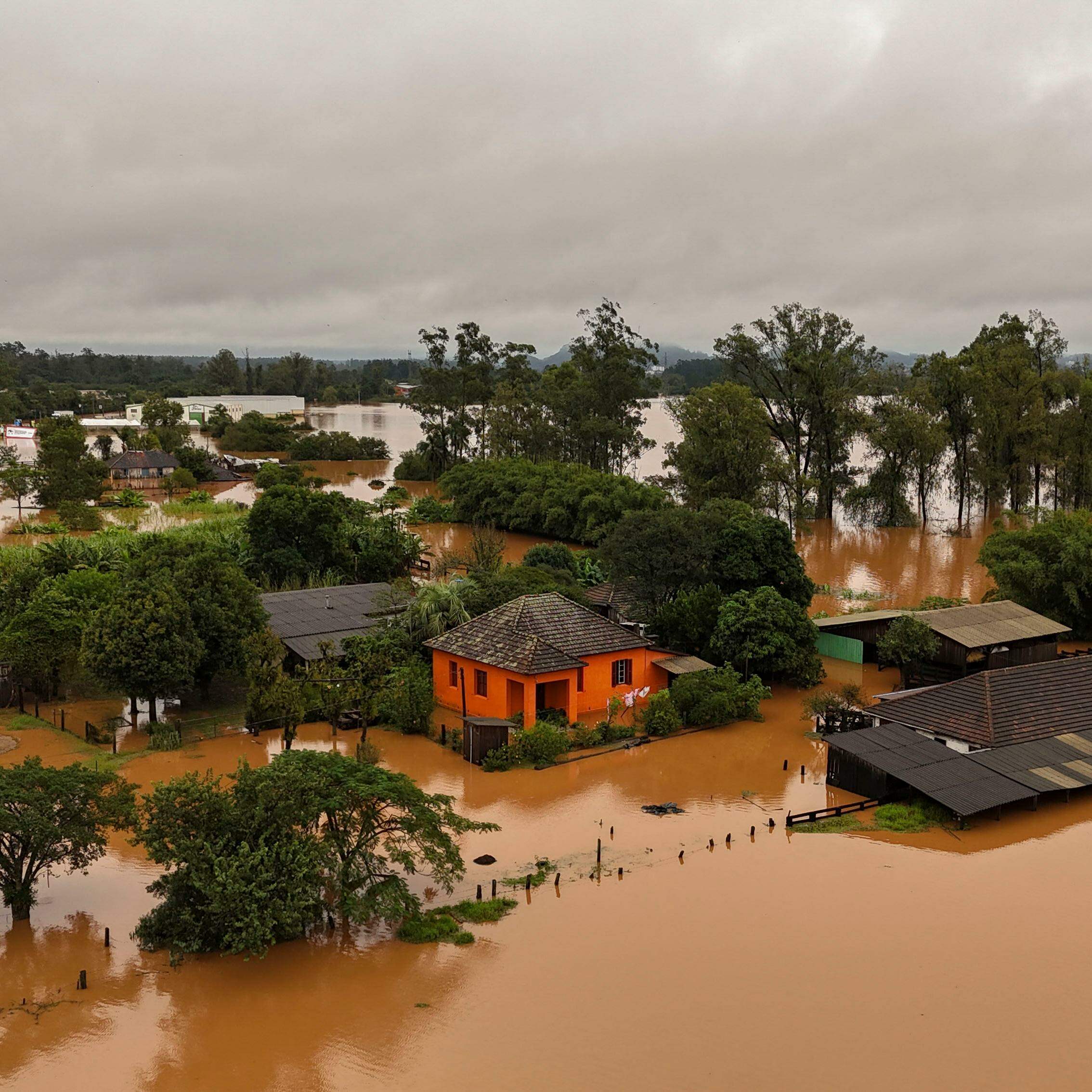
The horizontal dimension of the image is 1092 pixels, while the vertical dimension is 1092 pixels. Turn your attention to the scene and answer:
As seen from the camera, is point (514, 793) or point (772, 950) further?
point (514, 793)

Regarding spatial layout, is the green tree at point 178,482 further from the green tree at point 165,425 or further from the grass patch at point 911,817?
the grass patch at point 911,817

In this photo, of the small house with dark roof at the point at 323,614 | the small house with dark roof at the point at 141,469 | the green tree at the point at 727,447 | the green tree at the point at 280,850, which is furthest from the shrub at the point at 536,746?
the small house with dark roof at the point at 141,469

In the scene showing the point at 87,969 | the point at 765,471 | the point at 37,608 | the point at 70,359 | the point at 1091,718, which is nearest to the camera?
the point at 87,969

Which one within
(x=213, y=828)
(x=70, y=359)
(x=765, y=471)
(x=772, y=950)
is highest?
(x=70, y=359)

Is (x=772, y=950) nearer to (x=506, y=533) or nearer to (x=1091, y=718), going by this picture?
(x=1091, y=718)

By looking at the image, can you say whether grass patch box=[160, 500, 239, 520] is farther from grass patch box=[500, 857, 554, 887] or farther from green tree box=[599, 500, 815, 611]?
grass patch box=[500, 857, 554, 887]

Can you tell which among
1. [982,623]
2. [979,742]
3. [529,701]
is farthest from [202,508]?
[979,742]

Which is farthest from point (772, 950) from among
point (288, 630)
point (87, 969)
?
point (288, 630)
